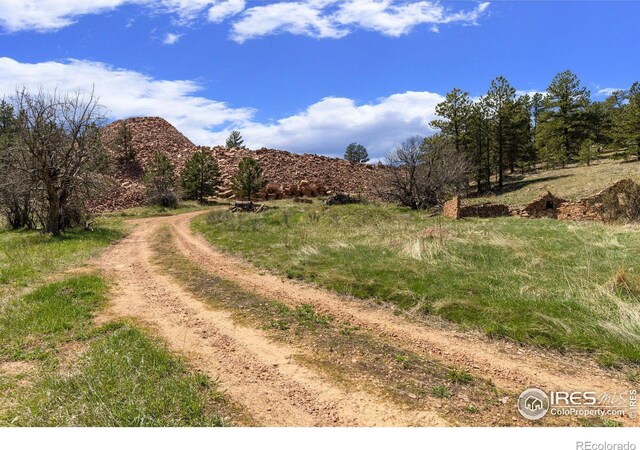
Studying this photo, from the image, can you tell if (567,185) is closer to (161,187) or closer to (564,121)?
(564,121)

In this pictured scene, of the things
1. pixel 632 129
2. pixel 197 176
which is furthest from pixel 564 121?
pixel 197 176

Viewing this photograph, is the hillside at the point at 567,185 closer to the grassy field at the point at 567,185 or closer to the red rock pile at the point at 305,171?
the grassy field at the point at 567,185

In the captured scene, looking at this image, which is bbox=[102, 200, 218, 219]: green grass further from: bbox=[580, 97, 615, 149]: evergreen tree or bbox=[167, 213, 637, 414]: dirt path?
bbox=[580, 97, 615, 149]: evergreen tree

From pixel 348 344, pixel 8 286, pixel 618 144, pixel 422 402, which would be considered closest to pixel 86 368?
pixel 348 344

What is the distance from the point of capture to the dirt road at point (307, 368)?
410 centimetres

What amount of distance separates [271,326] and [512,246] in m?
8.47

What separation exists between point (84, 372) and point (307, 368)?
9.08ft

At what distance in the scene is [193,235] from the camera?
18.4m

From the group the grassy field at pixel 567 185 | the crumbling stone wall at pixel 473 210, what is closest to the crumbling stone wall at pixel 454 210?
the crumbling stone wall at pixel 473 210

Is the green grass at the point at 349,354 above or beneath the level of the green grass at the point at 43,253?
beneath

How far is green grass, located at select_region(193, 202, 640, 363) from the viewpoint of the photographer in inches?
240

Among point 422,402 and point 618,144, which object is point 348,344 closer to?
point 422,402

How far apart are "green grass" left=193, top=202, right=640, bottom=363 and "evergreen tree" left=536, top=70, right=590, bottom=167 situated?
131ft

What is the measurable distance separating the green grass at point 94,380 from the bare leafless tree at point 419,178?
2808cm
